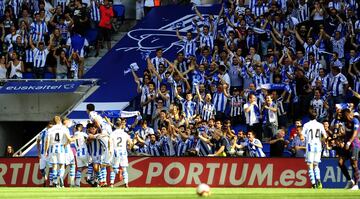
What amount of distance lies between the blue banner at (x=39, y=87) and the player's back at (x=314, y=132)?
1154cm

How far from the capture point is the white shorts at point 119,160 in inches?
1282

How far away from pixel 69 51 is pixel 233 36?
248 inches

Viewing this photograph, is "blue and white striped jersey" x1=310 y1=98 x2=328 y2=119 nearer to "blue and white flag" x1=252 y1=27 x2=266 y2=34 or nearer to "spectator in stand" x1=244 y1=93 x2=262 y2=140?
"spectator in stand" x1=244 y1=93 x2=262 y2=140

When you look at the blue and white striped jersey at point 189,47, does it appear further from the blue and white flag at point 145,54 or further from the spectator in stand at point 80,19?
the spectator in stand at point 80,19

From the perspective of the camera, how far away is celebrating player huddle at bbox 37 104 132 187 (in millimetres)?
32125

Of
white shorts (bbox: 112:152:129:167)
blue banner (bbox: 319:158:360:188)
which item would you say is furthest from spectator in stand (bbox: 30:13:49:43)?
blue banner (bbox: 319:158:360:188)

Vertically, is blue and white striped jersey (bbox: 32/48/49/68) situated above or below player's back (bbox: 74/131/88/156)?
above

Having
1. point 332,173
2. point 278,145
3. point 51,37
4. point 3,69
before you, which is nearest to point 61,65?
point 51,37

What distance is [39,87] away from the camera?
133 ft

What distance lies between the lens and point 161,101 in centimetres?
3703

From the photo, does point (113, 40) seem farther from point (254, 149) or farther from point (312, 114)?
point (312, 114)

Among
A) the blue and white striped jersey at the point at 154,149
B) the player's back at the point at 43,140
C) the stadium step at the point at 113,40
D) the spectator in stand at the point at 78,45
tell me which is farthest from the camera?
the stadium step at the point at 113,40

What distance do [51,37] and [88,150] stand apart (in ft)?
31.5

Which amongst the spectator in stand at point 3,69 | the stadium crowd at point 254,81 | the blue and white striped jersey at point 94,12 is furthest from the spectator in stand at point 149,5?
the spectator in stand at point 3,69
